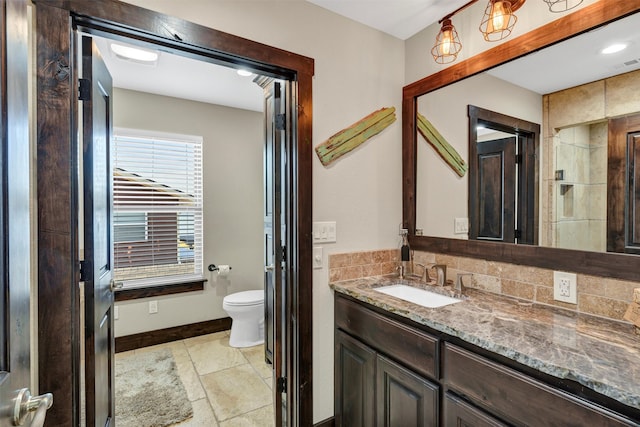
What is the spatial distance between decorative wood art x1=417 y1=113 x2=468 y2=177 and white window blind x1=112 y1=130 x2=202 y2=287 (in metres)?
2.42

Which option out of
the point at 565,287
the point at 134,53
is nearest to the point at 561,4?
the point at 565,287

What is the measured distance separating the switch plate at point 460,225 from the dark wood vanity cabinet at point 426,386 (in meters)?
0.76

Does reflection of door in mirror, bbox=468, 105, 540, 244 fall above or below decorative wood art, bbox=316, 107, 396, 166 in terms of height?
below

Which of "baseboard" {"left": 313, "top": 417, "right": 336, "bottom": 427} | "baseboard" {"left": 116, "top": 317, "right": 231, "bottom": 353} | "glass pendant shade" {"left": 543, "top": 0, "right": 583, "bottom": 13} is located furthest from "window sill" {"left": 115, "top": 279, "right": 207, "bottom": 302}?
"glass pendant shade" {"left": 543, "top": 0, "right": 583, "bottom": 13}

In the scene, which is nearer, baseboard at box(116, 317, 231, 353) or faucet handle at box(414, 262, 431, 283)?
faucet handle at box(414, 262, 431, 283)

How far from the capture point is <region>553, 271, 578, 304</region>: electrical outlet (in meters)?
1.38

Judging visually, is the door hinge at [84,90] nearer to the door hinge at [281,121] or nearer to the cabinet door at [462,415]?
the door hinge at [281,121]

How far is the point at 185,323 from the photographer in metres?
Result: 3.31

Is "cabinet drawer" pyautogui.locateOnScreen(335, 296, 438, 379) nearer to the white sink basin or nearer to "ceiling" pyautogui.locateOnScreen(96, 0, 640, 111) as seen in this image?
the white sink basin

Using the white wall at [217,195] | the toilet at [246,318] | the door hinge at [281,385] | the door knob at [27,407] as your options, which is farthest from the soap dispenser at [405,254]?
the white wall at [217,195]

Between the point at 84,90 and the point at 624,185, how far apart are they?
2.26m

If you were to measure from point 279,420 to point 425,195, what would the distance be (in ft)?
5.53

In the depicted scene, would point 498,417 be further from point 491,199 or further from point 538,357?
point 491,199

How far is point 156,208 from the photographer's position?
325 cm
